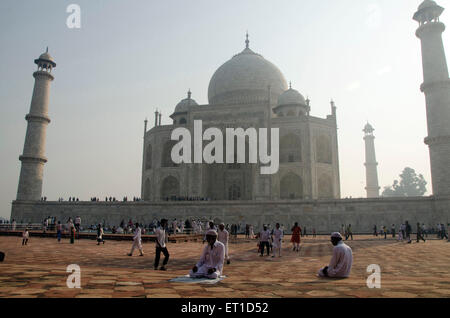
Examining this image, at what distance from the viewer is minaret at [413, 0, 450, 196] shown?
22031mm

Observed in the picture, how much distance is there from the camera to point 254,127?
29.2 m

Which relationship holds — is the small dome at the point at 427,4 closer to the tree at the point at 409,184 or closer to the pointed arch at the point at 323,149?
the pointed arch at the point at 323,149

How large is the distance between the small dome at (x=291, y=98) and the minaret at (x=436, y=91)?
11.7 metres

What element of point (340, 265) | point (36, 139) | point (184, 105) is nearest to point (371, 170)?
point (184, 105)

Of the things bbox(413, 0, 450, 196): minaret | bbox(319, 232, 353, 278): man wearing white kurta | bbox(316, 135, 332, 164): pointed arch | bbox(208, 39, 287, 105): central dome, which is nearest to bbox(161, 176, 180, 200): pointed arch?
bbox(208, 39, 287, 105): central dome

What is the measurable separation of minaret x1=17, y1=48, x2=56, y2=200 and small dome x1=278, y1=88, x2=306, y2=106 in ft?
70.6

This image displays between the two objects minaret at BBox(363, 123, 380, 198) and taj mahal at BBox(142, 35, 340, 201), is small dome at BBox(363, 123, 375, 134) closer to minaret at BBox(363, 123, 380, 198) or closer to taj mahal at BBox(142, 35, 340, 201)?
minaret at BBox(363, 123, 380, 198)

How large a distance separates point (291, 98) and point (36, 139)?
23.5 m

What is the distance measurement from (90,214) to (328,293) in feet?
82.1

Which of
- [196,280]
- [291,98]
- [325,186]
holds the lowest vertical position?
[196,280]

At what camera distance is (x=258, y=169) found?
1100 inches

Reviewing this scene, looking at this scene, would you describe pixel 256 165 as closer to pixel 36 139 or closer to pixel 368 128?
pixel 36 139
